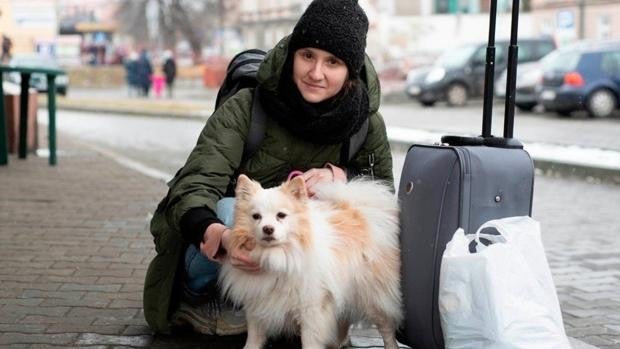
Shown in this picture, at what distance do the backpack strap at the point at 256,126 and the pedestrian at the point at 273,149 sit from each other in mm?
22

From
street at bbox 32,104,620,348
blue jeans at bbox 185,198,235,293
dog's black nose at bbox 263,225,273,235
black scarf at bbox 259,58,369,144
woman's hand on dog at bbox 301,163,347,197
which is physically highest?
black scarf at bbox 259,58,369,144

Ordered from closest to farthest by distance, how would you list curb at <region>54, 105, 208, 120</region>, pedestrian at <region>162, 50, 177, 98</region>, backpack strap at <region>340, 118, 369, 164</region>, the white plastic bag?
the white plastic bag
backpack strap at <region>340, 118, 369, 164</region>
curb at <region>54, 105, 208, 120</region>
pedestrian at <region>162, 50, 177, 98</region>

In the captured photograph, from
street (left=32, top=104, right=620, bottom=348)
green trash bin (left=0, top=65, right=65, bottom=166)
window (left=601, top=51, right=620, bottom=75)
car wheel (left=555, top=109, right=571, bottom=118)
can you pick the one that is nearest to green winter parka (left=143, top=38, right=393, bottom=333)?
street (left=32, top=104, right=620, bottom=348)

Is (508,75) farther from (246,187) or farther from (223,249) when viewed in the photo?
(223,249)

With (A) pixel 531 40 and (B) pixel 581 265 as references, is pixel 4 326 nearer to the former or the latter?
(B) pixel 581 265

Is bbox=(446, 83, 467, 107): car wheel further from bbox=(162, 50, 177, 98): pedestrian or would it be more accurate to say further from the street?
bbox=(162, 50, 177, 98): pedestrian

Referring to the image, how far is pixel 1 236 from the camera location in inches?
278

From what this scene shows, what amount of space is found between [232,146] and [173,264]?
24.5 inches

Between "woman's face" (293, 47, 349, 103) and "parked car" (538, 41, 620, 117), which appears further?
"parked car" (538, 41, 620, 117)

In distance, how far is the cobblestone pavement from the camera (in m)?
4.55

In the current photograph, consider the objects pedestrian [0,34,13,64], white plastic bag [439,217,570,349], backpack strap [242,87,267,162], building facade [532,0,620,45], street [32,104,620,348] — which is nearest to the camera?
white plastic bag [439,217,570,349]

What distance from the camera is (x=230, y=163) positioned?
409 centimetres

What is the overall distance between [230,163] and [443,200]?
3.24 feet

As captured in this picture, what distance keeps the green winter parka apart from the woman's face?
0.09 m
